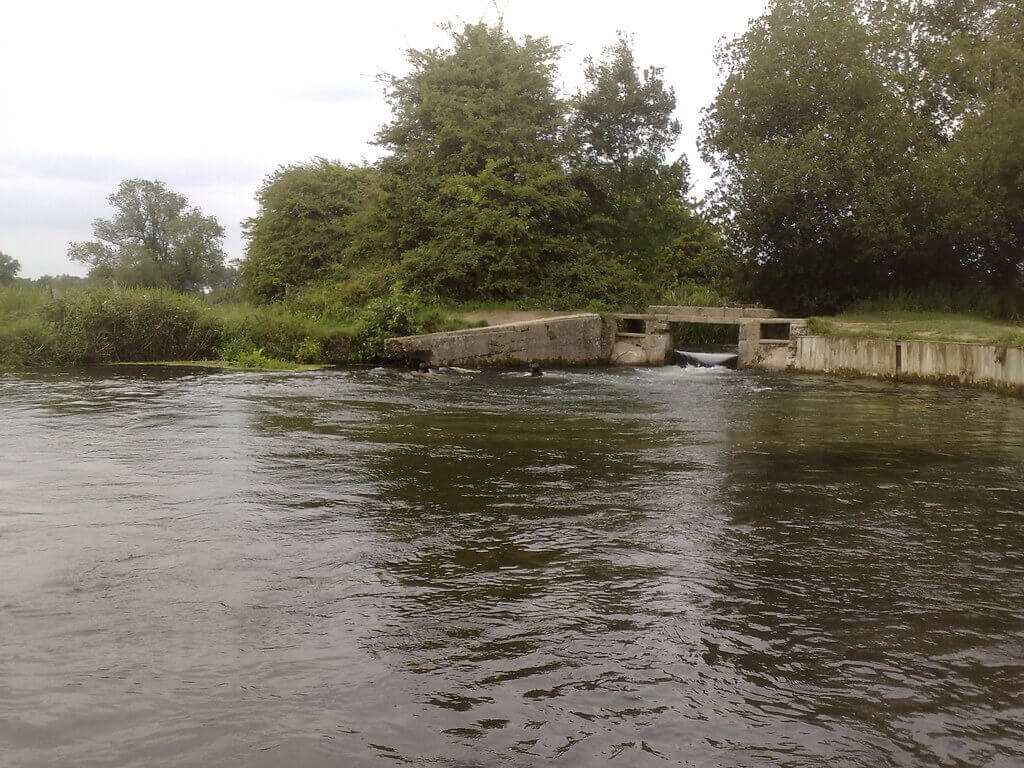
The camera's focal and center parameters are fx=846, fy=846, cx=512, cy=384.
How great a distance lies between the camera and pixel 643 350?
74.8 ft

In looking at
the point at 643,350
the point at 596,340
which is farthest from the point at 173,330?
the point at 643,350

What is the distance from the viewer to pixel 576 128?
29.0 meters

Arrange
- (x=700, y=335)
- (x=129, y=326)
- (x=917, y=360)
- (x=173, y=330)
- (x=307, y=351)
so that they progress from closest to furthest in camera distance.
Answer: (x=917, y=360) → (x=129, y=326) → (x=173, y=330) → (x=307, y=351) → (x=700, y=335)

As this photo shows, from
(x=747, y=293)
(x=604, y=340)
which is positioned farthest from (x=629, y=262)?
(x=604, y=340)

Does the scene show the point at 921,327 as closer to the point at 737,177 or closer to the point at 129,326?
the point at 737,177

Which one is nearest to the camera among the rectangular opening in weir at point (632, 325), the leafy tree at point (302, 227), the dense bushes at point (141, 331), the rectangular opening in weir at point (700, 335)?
the dense bushes at point (141, 331)

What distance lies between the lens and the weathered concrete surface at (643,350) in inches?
891

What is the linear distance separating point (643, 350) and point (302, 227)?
13637 mm

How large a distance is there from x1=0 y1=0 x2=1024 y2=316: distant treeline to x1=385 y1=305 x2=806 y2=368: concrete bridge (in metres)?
1.77

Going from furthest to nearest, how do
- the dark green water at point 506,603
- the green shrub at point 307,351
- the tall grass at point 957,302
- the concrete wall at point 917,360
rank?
the tall grass at point 957,302, the green shrub at point 307,351, the concrete wall at point 917,360, the dark green water at point 506,603

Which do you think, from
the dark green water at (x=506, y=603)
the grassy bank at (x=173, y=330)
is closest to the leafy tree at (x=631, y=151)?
the grassy bank at (x=173, y=330)

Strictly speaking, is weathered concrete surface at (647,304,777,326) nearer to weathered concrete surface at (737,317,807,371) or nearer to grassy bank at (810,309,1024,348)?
weathered concrete surface at (737,317,807,371)

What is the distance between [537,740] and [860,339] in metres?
17.4

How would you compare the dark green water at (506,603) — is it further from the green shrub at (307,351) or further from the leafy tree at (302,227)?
the leafy tree at (302,227)
